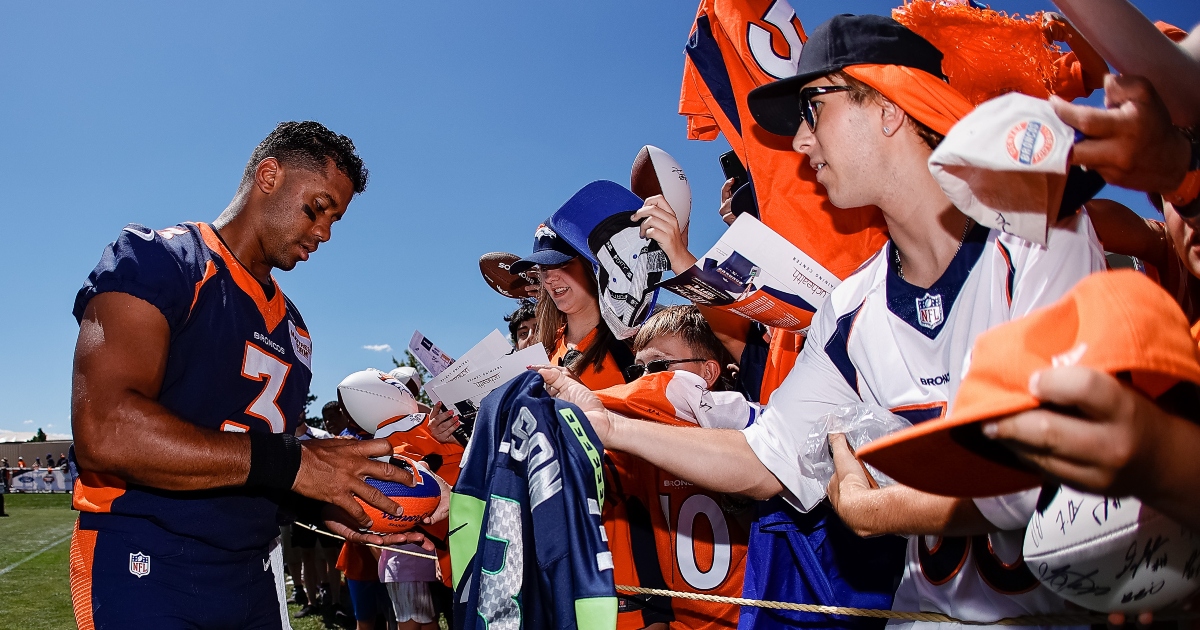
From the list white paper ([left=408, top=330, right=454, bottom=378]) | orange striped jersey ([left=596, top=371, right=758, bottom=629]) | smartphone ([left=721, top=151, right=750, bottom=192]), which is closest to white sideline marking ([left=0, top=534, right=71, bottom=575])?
white paper ([left=408, top=330, right=454, bottom=378])

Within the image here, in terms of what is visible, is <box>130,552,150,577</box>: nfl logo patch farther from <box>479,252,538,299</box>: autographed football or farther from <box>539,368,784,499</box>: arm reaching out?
<box>479,252,538,299</box>: autographed football

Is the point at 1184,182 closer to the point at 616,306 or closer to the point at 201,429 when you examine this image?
the point at 616,306

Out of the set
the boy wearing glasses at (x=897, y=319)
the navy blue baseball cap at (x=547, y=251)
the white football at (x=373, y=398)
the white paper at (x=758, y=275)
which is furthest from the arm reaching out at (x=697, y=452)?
the white football at (x=373, y=398)

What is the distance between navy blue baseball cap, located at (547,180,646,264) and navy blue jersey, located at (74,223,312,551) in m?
1.29

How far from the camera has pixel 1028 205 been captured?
1447 mm

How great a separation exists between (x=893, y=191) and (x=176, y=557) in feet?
8.49

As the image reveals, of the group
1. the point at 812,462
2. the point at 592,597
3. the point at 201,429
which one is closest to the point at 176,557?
the point at 201,429

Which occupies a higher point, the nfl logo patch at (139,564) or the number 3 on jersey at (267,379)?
the number 3 on jersey at (267,379)

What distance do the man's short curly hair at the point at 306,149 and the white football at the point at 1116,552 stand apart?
2.93 m

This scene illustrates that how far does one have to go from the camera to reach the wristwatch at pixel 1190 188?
1404mm

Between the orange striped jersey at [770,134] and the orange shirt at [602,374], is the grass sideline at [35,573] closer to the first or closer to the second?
the orange shirt at [602,374]

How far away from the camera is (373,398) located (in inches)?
186

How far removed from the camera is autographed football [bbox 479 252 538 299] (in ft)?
19.4

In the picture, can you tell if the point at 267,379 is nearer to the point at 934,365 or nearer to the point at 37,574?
the point at 934,365
